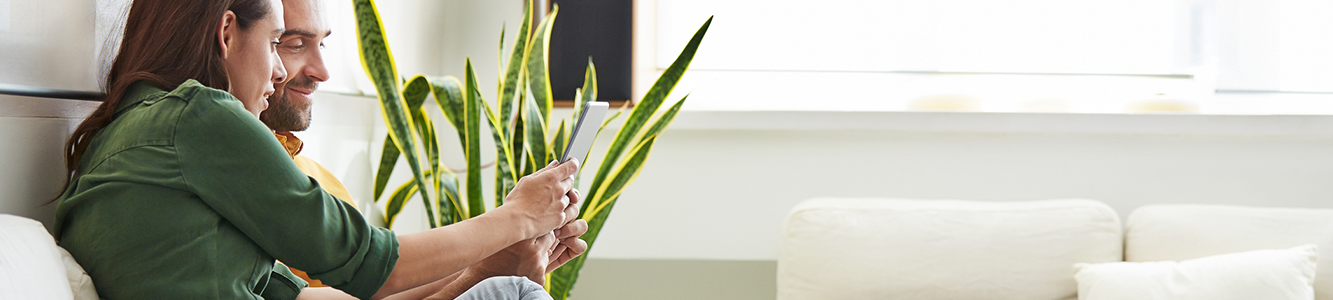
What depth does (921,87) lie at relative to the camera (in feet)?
7.60

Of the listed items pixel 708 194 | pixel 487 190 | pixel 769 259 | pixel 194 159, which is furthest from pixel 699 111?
pixel 194 159

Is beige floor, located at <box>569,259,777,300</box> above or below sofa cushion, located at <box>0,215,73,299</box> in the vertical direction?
below

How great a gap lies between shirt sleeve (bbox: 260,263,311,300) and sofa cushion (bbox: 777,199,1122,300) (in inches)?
43.0

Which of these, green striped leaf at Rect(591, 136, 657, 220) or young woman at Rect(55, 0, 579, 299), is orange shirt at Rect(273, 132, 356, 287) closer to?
young woman at Rect(55, 0, 579, 299)

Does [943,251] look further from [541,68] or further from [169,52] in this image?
[169,52]

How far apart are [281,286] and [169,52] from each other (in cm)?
31

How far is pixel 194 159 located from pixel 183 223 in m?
0.06

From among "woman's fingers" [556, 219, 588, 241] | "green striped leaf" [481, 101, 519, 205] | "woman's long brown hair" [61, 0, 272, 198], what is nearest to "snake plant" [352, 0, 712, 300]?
"green striped leaf" [481, 101, 519, 205]

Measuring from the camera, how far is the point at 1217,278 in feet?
5.04

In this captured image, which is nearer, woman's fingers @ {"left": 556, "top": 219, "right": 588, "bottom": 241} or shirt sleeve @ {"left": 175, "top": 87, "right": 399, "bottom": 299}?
shirt sleeve @ {"left": 175, "top": 87, "right": 399, "bottom": 299}

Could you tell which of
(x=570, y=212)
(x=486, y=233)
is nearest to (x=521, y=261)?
(x=570, y=212)

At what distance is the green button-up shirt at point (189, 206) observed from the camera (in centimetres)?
67

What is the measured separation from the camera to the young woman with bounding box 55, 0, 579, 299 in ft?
2.21

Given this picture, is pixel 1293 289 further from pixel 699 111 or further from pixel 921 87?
pixel 699 111
